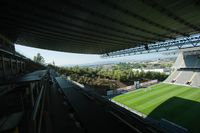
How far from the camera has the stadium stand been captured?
96.3ft

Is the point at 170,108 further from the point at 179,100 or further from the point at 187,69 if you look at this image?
the point at 187,69

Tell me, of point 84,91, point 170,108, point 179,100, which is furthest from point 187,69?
point 84,91

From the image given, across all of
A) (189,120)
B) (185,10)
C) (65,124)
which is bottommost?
(189,120)

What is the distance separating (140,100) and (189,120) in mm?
7631

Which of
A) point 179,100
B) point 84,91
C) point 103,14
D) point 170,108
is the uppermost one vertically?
point 103,14

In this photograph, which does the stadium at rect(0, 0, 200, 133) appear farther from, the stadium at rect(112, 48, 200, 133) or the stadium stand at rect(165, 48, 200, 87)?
the stadium stand at rect(165, 48, 200, 87)

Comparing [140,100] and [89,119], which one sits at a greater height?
[89,119]

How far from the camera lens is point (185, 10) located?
384 inches

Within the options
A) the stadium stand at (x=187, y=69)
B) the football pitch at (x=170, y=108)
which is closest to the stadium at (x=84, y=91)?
the football pitch at (x=170, y=108)

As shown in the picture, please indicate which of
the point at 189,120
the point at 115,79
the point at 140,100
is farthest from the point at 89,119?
the point at 115,79

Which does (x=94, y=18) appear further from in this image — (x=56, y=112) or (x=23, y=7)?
(x=56, y=112)

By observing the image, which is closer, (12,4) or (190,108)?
(12,4)

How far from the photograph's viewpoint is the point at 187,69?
109 ft

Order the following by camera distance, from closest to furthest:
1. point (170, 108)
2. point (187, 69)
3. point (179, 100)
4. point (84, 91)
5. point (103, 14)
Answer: point (84, 91) < point (103, 14) < point (170, 108) < point (179, 100) < point (187, 69)
